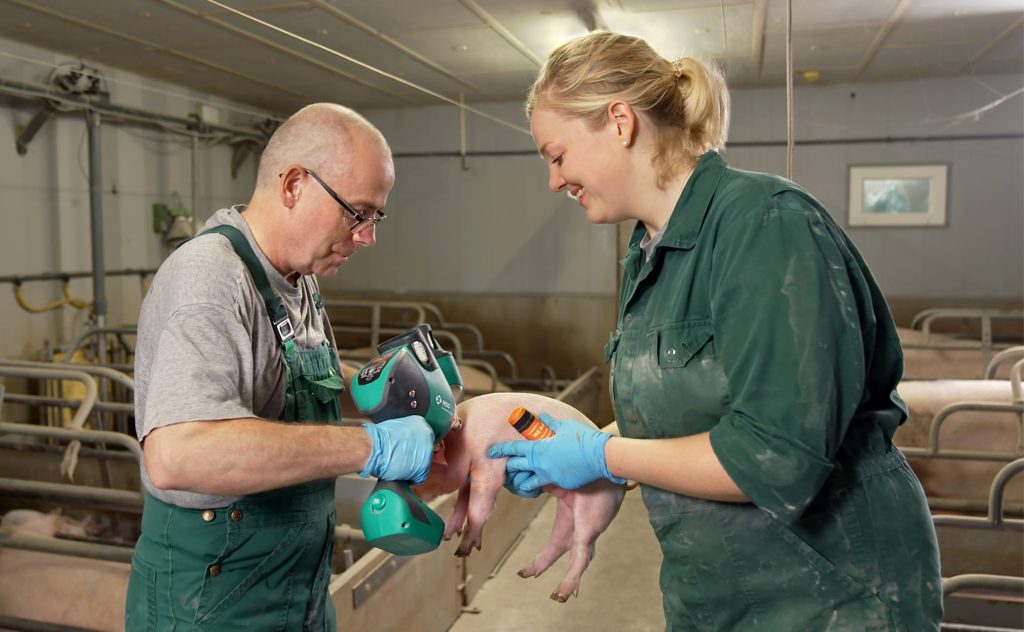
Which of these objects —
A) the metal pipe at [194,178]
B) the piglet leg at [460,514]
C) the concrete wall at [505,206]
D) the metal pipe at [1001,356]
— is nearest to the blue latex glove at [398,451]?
the piglet leg at [460,514]

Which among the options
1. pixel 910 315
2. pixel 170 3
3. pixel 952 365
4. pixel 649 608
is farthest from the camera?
pixel 910 315

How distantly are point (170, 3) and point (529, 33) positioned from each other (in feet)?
6.89

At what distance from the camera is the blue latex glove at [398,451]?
145 centimetres

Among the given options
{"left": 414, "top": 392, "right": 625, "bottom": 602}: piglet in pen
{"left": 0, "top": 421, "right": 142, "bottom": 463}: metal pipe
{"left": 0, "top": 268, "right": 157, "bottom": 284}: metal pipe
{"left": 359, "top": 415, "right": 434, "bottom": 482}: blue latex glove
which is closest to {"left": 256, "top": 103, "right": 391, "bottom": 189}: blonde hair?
{"left": 359, "top": 415, "right": 434, "bottom": 482}: blue latex glove

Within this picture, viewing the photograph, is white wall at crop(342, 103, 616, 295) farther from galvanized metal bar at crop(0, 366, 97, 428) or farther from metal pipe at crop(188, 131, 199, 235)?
galvanized metal bar at crop(0, 366, 97, 428)

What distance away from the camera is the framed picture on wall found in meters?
6.92

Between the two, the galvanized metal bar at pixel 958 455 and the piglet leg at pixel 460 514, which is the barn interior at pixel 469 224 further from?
the piglet leg at pixel 460 514

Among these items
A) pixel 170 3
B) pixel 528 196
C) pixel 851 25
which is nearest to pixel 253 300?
pixel 170 3

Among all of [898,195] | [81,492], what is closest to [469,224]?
[898,195]

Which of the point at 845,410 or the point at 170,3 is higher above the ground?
the point at 170,3

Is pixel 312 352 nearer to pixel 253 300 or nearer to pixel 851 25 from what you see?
Answer: pixel 253 300

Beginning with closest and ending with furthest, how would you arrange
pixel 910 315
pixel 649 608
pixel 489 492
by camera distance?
pixel 489 492, pixel 649 608, pixel 910 315

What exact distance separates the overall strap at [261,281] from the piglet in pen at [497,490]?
0.48m

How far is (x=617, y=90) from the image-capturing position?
1267mm
